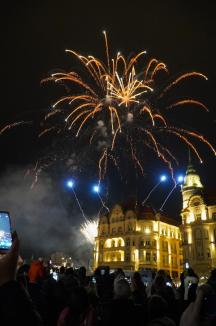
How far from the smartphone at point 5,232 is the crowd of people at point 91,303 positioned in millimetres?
1560

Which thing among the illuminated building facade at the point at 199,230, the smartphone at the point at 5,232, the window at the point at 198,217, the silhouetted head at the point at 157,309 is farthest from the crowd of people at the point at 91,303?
the window at the point at 198,217

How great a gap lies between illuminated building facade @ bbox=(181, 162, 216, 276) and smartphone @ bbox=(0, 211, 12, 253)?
63.7 m

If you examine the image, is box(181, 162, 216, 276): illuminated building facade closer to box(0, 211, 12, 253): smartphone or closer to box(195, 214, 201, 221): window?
box(195, 214, 201, 221): window

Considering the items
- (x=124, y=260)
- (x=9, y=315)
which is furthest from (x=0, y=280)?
(x=124, y=260)

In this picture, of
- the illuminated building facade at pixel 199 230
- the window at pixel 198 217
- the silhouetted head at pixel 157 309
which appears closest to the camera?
the silhouetted head at pixel 157 309

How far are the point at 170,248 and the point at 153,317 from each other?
84.2 m

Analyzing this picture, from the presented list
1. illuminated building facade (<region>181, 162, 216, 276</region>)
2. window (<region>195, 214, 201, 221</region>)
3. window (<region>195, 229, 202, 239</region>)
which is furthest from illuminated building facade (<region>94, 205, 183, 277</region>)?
Answer: window (<region>195, 214, 201, 221</region>)

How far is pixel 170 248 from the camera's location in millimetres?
85000

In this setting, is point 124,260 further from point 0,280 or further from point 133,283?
point 0,280

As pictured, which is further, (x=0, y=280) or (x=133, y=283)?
(x=133, y=283)

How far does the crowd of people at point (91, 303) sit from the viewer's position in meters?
2.38

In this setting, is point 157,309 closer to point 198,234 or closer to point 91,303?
point 91,303

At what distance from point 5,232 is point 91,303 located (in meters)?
4.59

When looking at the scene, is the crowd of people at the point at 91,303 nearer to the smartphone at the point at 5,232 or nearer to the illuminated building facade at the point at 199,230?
the smartphone at the point at 5,232
